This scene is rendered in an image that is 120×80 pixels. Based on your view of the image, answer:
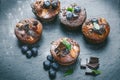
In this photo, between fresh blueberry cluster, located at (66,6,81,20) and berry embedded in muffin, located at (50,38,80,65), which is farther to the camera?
fresh blueberry cluster, located at (66,6,81,20)

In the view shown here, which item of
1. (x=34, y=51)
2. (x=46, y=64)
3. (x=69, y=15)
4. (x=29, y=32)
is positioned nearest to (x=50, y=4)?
(x=69, y=15)

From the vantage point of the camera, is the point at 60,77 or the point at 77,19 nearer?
the point at 60,77

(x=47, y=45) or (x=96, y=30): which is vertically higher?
(x=96, y=30)

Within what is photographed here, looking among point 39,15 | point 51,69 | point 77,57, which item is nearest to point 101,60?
point 77,57

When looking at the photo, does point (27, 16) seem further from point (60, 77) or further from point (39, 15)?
point (60, 77)

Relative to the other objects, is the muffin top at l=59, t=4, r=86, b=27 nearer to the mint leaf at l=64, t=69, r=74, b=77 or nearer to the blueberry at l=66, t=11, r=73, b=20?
the blueberry at l=66, t=11, r=73, b=20

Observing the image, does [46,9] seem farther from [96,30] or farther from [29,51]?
[96,30]

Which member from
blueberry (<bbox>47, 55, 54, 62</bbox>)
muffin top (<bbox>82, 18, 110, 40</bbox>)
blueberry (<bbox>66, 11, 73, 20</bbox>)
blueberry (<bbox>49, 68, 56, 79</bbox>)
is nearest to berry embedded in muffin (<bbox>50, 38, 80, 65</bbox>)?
blueberry (<bbox>47, 55, 54, 62</bbox>)
